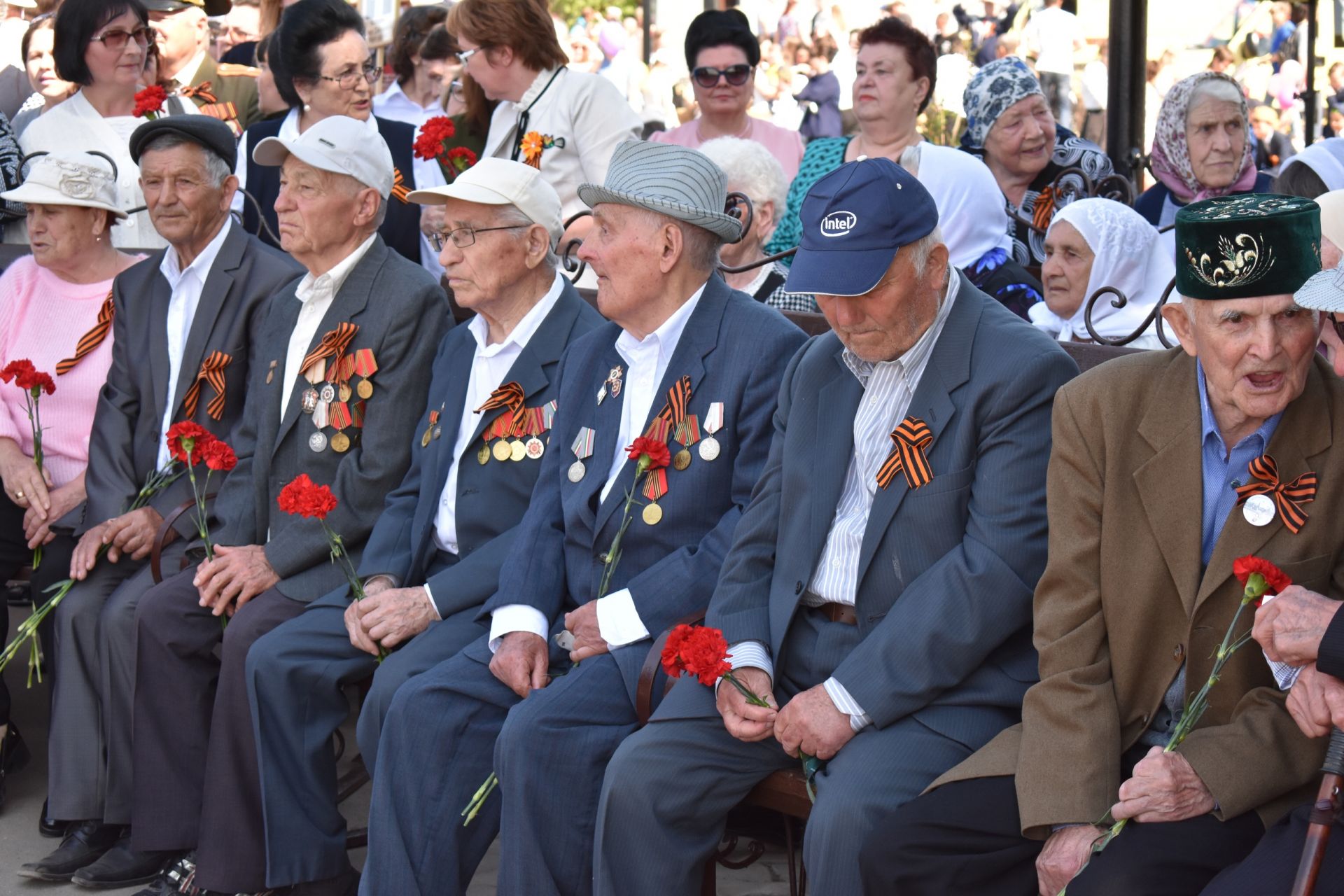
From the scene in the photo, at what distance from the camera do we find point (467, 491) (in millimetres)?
4465

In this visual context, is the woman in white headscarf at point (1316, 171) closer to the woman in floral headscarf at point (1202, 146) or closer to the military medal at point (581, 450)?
the woman in floral headscarf at point (1202, 146)

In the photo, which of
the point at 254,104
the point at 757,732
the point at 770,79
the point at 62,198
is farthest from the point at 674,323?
the point at 770,79

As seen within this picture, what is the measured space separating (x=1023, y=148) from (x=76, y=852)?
422cm

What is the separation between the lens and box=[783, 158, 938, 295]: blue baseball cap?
3379 millimetres

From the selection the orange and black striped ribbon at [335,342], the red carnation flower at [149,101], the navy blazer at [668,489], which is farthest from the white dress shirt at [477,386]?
the red carnation flower at [149,101]

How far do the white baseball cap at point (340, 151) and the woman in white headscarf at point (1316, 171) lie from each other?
2.76 m

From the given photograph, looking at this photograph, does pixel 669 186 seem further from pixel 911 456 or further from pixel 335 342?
pixel 335 342

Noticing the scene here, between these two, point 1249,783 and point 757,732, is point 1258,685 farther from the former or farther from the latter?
point 757,732

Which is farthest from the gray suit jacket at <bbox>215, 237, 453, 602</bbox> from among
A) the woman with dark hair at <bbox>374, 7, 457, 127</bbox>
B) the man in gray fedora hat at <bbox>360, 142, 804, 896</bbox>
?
the woman with dark hair at <bbox>374, 7, 457, 127</bbox>

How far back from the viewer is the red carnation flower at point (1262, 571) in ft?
8.84

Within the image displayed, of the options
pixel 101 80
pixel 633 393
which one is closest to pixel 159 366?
pixel 633 393

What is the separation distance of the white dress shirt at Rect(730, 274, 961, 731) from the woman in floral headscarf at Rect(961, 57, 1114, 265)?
2.66 metres

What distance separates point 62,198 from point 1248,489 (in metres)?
4.21

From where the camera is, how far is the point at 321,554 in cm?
466
